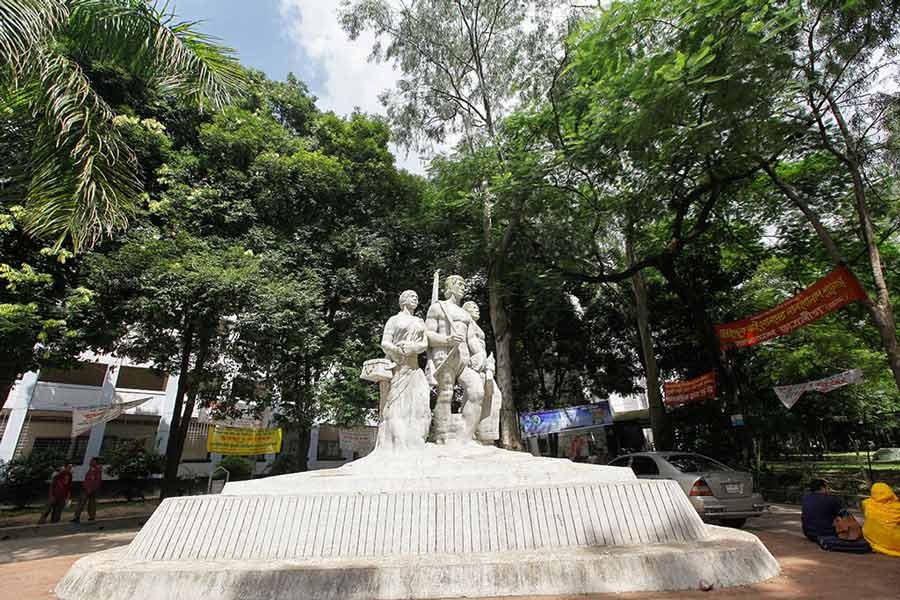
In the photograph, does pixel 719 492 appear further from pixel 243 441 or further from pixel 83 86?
pixel 243 441

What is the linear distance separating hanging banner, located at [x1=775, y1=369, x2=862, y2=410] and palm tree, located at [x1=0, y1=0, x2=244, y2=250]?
523 inches

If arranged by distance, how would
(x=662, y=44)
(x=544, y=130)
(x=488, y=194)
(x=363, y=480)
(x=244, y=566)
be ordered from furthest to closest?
(x=488, y=194)
(x=544, y=130)
(x=662, y=44)
(x=363, y=480)
(x=244, y=566)

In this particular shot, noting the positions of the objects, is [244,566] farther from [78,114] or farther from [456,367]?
[78,114]

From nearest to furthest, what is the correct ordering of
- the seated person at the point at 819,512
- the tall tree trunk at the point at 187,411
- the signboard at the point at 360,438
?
1. the seated person at the point at 819,512
2. the tall tree trunk at the point at 187,411
3. the signboard at the point at 360,438

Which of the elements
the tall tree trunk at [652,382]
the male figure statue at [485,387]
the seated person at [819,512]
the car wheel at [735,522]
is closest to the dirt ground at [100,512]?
the male figure statue at [485,387]

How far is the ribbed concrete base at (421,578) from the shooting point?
3.74m

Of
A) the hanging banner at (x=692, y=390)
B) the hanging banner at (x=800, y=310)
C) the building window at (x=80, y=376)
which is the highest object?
the building window at (x=80, y=376)

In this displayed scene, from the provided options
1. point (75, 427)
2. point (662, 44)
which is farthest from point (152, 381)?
point (662, 44)

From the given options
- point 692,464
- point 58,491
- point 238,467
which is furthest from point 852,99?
point 238,467

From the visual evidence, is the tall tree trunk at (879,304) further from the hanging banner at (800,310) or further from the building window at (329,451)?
the building window at (329,451)

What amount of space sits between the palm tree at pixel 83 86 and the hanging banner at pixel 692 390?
13.5 m

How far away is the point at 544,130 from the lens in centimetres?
1266

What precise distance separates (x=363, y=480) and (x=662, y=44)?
8259mm

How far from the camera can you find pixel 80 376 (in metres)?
20.3
